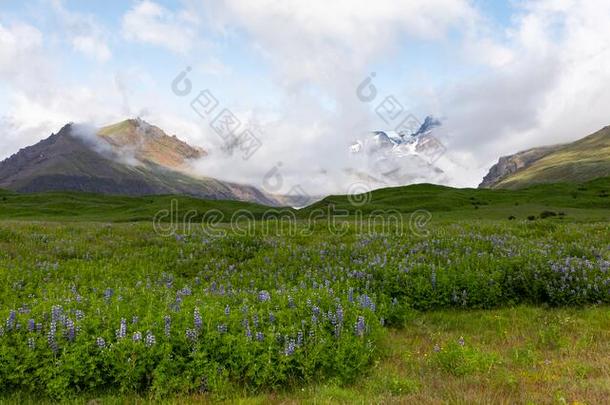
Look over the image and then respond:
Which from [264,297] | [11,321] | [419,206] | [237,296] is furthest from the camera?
[419,206]

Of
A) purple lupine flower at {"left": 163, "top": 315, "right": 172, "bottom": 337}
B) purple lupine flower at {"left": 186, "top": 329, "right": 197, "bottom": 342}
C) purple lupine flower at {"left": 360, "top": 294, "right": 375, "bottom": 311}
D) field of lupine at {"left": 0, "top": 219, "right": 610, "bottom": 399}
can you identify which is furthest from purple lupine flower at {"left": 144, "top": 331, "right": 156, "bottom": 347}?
purple lupine flower at {"left": 360, "top": 294, "right": 375, "bottom": 311}

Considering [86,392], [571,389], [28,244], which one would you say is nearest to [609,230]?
[571,389]

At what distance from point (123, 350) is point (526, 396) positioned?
6.18 metres

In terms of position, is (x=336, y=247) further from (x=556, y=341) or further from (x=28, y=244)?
(x=28, y=244)

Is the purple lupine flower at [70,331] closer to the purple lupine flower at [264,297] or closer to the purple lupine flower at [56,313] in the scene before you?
the purple lupine flower at [56,313]

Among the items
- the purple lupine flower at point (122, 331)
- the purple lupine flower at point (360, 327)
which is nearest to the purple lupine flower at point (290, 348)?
the purple lupine flower at point (360, 327)

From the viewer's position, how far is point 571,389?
262 inches

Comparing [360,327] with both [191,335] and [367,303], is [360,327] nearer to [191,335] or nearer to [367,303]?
[367,303]

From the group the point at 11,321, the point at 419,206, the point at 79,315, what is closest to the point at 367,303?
the point at 79,315

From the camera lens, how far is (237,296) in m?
9.96

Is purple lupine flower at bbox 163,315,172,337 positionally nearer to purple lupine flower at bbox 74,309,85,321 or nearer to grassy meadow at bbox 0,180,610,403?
grassy meadow at bbox 0,180,610,403

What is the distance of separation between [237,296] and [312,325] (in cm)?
240

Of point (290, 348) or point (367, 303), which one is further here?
point (367, 303)

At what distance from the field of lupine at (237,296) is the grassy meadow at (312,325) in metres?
0.04
